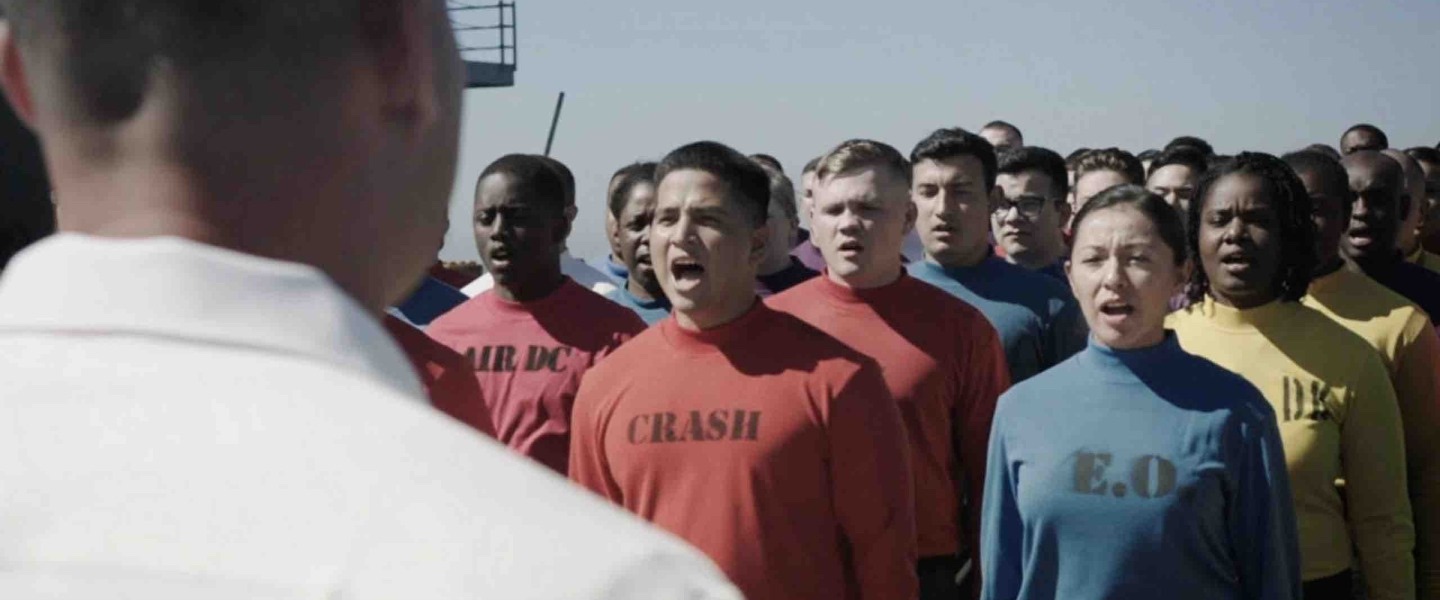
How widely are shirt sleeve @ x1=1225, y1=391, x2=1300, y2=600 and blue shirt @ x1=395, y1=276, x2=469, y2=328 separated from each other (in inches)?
135

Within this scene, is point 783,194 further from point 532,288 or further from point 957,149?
point 532,288

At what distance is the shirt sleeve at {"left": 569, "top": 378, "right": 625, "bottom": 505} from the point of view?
502 centimetres

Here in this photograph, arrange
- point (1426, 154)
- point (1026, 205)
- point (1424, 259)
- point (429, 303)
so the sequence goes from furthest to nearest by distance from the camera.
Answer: point (1426, 154) < point (1026, 205) < point (1424, 259) < point (429, 303)

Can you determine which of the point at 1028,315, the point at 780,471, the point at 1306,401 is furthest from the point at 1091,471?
the point at 1028,315

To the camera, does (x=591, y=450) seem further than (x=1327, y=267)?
No

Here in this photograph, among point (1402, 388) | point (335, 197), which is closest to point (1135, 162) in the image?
point (1402, 388)

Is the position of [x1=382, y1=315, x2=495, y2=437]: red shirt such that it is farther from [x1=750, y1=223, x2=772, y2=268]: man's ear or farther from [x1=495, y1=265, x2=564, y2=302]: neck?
[x1=495, y1=265, x2=564, y2=302]: neck

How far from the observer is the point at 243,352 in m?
0.95

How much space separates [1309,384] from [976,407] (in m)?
1.08

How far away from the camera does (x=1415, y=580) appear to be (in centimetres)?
556

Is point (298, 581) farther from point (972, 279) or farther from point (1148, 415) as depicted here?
point (972, 279)

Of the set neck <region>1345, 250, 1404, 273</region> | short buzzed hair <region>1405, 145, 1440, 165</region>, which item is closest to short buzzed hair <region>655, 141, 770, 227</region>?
neck <region>1345, 250, 1404, 273</region>

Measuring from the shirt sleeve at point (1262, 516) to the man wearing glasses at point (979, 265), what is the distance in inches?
75.0

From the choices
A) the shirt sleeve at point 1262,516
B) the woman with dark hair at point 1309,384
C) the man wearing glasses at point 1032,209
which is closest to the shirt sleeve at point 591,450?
the shirt sleeve at point 1262,516
